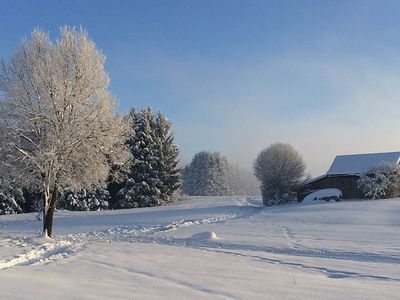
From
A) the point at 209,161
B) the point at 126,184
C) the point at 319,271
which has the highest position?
the point at 209,161

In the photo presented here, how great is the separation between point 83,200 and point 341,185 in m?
28.2

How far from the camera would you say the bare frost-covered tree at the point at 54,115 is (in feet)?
67.4

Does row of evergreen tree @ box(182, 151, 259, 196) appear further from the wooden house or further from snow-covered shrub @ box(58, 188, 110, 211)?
snow-covered shrub @ box(58, 188, 110, 211)

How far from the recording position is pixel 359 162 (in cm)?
5197

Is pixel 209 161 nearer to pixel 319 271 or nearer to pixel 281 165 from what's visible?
pixel 281 165

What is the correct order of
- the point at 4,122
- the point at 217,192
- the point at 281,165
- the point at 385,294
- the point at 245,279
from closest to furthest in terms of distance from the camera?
the point at 385,294
the point at 245,279
the point at 4,122
the point at 281,165
the point at 217,192

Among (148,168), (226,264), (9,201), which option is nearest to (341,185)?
(148,168)

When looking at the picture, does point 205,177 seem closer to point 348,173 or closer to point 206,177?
point 206,177

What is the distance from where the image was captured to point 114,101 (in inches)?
889

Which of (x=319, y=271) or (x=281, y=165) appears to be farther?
(x=281, y=165)

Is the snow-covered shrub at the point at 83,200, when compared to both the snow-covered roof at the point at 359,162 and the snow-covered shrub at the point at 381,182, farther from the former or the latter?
the snow-covered shrub at the point at 381,182

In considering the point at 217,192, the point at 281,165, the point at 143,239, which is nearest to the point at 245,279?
the point at 143,239

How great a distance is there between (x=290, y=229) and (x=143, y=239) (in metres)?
8.05

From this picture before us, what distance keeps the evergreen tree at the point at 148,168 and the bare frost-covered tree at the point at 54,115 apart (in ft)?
84.9
